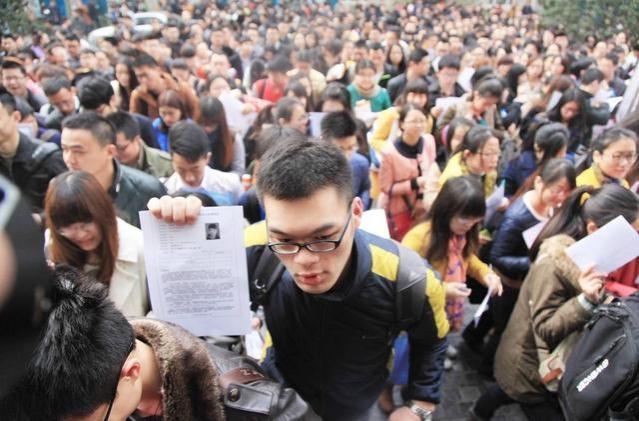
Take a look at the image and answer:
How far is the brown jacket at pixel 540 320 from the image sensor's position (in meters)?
2.15

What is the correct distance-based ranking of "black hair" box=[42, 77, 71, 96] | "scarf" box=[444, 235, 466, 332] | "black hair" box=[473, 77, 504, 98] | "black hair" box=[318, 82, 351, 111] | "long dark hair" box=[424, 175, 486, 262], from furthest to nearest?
"black hair" box=[473, 77, 504, 98] < "black hair" box=[318, 82, 351, 111] < "black hair" box=[42, 77, 71, 96] < "scarf" box=[444, 235, 466, 332] < "long dark hair" box=[424, 175, 486, 262]

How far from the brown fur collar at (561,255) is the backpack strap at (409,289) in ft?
2.57

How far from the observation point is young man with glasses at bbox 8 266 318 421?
3.47 ft

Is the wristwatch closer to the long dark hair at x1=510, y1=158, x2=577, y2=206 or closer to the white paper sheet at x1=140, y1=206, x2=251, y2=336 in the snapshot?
the white paper sheet at x1=140, y1=206, x2=251, y2=336

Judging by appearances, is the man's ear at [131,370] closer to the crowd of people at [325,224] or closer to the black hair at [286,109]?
the crowd of people at [325,224]

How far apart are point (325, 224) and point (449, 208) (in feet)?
4.49

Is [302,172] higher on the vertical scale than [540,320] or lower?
higher

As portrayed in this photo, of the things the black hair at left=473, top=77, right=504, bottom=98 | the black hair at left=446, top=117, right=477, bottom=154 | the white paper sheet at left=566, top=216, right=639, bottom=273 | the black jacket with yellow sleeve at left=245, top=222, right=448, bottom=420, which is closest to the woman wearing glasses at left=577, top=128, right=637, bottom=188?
the black hair at left=446, top=117, right=477, bottom=154

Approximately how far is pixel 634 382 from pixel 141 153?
3424 millimetres

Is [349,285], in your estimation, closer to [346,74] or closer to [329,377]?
[329,377]

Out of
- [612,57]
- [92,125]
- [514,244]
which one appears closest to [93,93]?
[92,125]

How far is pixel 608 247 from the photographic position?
2008mm

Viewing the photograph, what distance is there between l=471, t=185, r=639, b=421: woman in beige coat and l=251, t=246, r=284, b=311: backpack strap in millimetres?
1340

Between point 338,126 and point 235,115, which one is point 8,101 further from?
point 338,126
